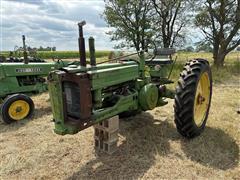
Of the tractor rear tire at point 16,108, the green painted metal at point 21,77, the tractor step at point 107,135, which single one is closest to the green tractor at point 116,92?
the tractor step at point 107,135

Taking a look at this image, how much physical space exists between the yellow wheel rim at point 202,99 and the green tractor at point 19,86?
2.97 m

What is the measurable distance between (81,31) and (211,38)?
52.7 feet

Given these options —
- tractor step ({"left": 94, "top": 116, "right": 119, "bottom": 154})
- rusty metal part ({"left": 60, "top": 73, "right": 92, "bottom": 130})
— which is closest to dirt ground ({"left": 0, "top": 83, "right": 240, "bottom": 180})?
tractor step ({"left": 94, "top": 116, "right": 119, "bottom": 154})

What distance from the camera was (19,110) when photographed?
5.66 metres

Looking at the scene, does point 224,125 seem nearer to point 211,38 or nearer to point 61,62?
point 61,62

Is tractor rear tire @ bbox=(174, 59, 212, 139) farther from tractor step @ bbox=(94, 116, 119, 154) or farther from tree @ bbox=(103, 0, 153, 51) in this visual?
tree @ bbox=(103, 0, 153, 51)

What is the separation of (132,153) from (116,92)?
101 cm

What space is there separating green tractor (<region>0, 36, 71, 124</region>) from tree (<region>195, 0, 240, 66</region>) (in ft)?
40.1

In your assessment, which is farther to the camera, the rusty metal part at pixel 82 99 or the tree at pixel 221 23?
the tree at pixel 221 23

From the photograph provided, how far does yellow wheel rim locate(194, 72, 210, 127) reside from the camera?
14.5ft

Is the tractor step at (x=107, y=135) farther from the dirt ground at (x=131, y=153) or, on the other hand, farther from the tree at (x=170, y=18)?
the tree at (x=170, y=18)

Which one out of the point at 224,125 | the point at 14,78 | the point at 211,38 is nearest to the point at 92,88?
the point at 224,125

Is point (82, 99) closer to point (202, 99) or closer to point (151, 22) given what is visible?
point (202, 99)

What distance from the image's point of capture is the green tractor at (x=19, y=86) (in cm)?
553
